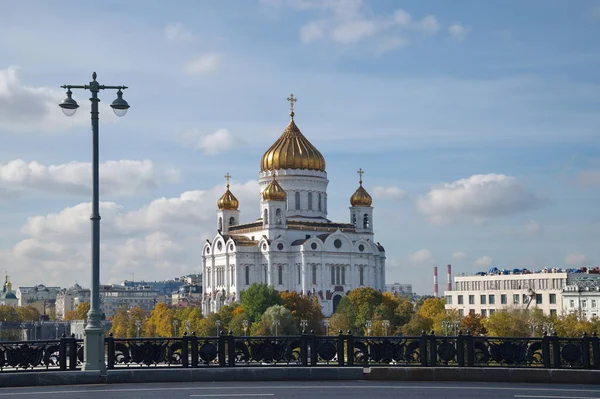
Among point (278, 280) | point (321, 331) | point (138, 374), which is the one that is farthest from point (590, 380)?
point (278, 280)

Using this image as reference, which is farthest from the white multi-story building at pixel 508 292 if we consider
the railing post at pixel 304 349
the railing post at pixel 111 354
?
the railing post at pixel 111 354

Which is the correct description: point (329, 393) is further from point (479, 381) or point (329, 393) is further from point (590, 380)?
point (590, 380)

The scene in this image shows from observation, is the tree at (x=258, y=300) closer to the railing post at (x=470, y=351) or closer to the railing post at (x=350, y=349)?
the railing post at (x=350, y=349)

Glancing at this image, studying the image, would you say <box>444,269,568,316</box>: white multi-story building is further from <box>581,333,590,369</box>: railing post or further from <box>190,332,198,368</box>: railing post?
<box>190,332,198,368</box>: railing post

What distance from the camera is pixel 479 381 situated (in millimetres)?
24766

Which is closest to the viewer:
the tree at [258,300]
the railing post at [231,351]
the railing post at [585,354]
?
the railing post at [585,354]

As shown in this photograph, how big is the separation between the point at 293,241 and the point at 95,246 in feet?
331

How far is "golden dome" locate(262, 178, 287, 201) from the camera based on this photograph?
125m

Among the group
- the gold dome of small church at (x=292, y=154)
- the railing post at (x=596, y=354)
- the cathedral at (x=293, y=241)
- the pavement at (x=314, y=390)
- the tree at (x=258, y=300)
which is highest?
the gold dome of small church at (x=292, y=154)

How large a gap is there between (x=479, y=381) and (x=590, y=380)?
2.32 metres

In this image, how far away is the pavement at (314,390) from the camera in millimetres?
21750

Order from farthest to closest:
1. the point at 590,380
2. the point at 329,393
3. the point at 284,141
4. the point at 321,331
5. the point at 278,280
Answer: the point at 284,141, the point at 278,280, the point at 321,331, the point at 590,380, the point at 329,393

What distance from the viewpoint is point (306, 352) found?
25766 millimetres

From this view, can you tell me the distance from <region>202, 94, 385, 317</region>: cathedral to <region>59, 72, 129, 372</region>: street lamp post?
97.5 m
